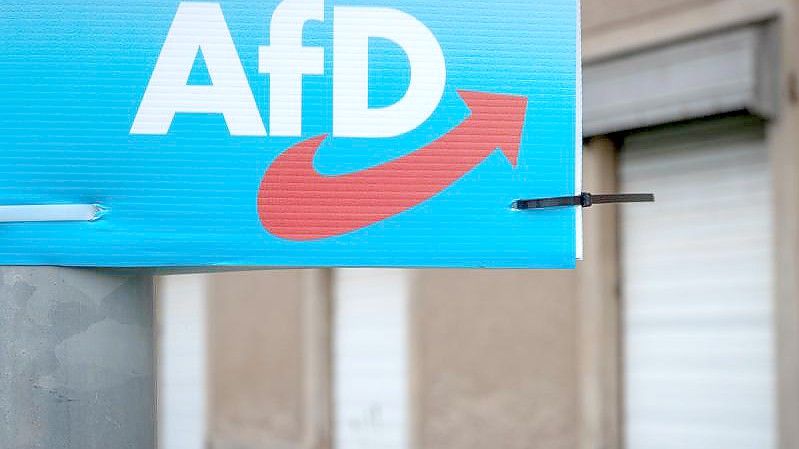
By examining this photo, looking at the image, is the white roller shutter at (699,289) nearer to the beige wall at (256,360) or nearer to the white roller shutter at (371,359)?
the white roller shutter at (371,359)

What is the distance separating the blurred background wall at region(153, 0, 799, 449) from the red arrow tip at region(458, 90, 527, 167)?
16.1 ft

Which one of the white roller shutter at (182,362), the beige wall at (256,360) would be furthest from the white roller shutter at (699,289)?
the white roller shutter at (182,362)

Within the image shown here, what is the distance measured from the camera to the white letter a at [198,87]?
2730 millimetres

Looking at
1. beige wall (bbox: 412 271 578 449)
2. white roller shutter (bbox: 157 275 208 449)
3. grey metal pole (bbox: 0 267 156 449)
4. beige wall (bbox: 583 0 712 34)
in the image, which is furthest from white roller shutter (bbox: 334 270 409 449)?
grey metal pole (bbox: 0 267 156 449)

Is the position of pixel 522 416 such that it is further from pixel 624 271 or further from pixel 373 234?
pixel 373 234

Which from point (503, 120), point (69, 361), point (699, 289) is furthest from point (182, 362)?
point (503, 120)

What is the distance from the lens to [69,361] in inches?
109

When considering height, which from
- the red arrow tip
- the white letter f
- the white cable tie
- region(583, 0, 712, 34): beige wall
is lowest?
the white cable tie

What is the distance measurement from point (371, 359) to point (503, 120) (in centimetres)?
848

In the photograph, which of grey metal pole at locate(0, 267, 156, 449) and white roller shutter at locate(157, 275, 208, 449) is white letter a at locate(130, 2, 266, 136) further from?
white roller shutter at locate(157, 275, 208, 449)

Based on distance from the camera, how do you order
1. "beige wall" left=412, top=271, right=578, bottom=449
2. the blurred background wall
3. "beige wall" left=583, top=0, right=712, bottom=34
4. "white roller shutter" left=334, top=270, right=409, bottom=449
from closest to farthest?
the blurred background wall
"beige wall" left=583, top=0, right=712, bottom=34
"beige wall" left=412, top=271, right=578, bottom=449
"white roller shutter" left=334, top=270, right=409, bottom=449

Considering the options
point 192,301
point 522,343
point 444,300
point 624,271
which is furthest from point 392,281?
point 192,301

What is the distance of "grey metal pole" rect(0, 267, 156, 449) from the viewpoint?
272 cm

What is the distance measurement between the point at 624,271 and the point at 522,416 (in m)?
1.30
